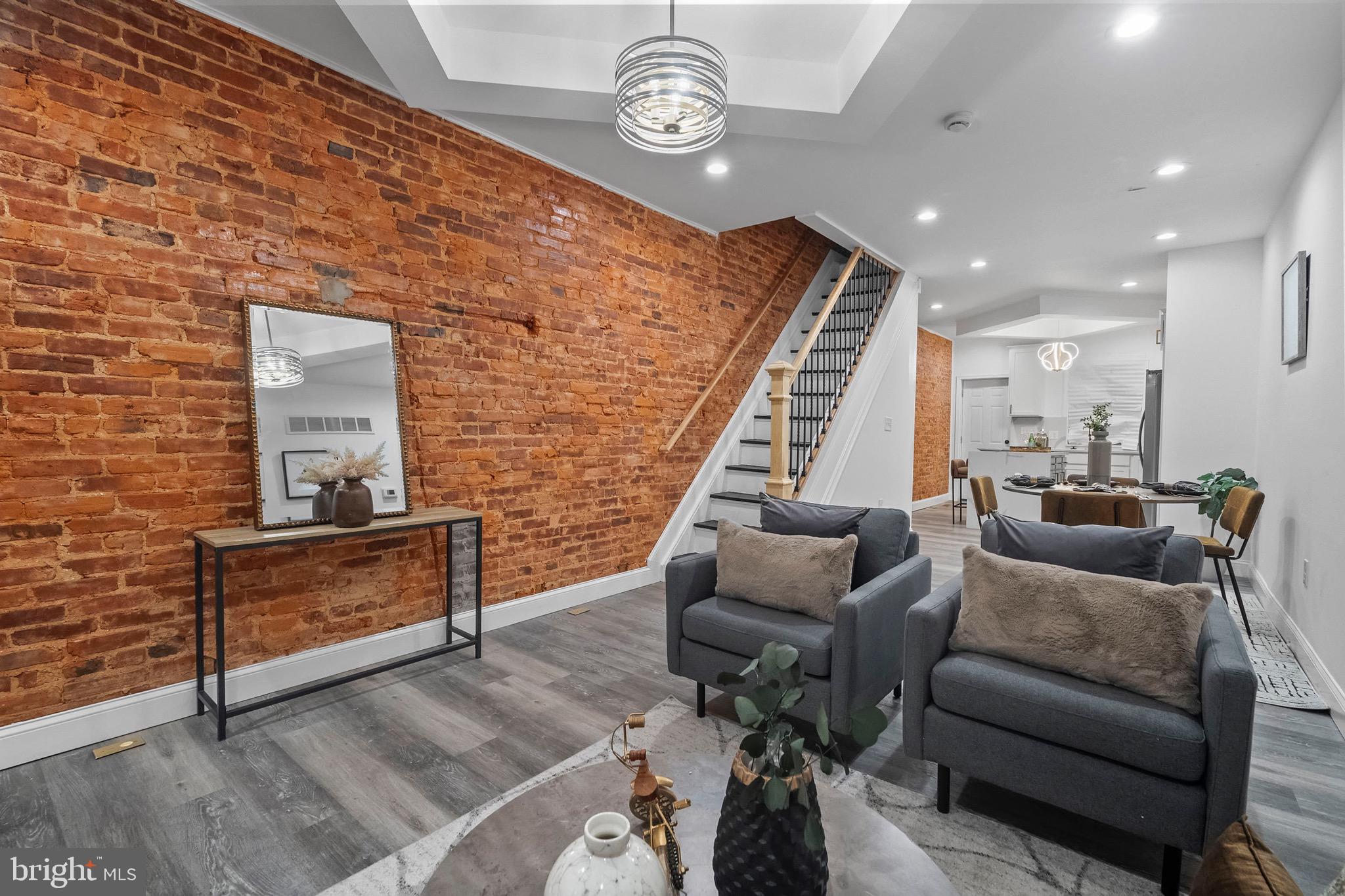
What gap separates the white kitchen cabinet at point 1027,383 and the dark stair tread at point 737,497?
6783 millimetres

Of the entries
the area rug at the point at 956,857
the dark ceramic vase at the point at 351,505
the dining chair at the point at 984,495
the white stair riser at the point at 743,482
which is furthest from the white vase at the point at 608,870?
the dining chair at the point at 984,495

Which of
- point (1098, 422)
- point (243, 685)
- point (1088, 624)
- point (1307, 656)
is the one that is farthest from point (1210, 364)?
point (243, 685)

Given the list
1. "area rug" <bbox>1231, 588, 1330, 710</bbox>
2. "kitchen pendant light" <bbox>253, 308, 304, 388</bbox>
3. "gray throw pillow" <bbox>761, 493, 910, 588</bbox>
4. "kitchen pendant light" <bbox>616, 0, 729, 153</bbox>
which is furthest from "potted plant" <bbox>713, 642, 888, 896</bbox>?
"kitchen pendant light" <bbox>253, 308, 304, 388</bbox>

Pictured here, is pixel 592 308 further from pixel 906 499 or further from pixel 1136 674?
pixel 906 499

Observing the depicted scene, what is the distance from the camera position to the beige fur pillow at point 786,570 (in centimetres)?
254

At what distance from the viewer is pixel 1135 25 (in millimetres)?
2586

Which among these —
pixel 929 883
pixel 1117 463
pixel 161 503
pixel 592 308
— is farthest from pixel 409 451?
pixel 1117 463

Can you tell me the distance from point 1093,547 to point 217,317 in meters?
3.63

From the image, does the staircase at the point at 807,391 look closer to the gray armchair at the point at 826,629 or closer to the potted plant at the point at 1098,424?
the gray armchair at the point at 826,629

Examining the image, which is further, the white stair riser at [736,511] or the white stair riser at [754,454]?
the white stair riser at [754,454]

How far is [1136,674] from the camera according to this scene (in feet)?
5.99

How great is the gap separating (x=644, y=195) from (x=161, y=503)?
11.3ft

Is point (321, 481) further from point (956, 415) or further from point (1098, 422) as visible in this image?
point (956, 415)

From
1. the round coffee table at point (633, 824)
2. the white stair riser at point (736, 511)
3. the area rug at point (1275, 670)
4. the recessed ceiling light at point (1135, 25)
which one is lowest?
the area rug at point (1275, 670)
